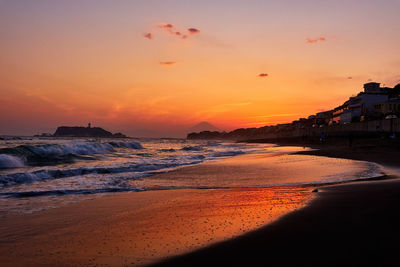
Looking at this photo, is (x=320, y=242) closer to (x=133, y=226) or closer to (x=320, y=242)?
(x=320, y=242)

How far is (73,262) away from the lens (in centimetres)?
368

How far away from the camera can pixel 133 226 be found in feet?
17.4

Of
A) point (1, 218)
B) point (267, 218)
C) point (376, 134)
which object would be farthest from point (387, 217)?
point (376, 134)

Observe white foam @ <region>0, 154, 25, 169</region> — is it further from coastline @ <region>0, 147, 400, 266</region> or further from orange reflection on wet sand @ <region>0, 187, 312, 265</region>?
coastline @ <region>0, 147, 400, 266</region>

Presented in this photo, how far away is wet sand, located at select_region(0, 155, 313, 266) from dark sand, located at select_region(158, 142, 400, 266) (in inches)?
11.8

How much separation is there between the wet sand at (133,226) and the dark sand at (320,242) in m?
0.30

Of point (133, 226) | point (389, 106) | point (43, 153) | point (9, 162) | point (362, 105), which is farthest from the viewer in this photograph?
point (362, 105)

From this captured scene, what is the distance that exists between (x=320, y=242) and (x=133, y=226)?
2.97 meters

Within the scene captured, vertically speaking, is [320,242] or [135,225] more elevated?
[320,242]

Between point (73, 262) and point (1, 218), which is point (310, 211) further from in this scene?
point (1, 218)

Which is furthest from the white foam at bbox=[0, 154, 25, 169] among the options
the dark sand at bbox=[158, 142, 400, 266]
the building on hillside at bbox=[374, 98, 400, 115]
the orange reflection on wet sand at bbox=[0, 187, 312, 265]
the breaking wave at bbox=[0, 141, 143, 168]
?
the building on hillside at bbox=[374, 98, 400, 115]

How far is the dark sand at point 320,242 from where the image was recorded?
3.46 m

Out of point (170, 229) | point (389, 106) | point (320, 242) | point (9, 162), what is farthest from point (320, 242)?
point (389, 106)

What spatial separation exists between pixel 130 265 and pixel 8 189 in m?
8.26
